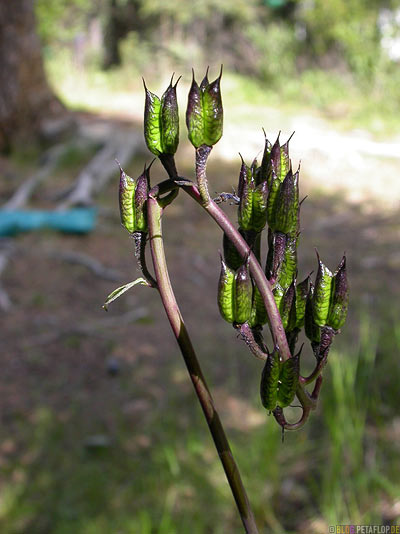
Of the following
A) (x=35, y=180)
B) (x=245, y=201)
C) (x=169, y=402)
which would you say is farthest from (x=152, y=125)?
(x=35, y=180)

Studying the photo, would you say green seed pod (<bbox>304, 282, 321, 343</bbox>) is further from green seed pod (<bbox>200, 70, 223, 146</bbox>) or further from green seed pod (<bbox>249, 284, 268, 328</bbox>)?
green seed pod (<bbox>200, 70, 223, 146</bbox>)

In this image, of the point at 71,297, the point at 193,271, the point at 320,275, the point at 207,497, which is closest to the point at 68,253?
the point at 71,297

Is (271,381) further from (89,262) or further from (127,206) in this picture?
(89,262)

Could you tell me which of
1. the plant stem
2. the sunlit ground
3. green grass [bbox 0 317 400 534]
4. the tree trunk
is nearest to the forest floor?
green grass [bbox 0 317 400 534]


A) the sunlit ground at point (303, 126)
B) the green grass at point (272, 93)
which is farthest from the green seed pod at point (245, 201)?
the green grass at point (272, 93)

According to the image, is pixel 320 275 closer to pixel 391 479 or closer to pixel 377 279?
pixel 391 479

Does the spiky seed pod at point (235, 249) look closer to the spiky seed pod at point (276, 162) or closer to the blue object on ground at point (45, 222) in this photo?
the spiky seed pod at point (276, 162)
